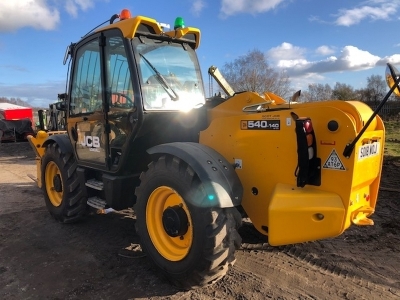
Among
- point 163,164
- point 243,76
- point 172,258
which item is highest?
point 243,76

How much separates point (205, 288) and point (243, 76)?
20.3m

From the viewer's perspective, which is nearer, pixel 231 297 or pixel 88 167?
pixel 231 297

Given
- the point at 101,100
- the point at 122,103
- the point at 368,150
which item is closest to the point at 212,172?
the point at 368,150

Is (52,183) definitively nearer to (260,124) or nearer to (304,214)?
(260,124)

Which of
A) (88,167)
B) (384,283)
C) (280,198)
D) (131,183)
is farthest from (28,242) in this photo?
(384,283)

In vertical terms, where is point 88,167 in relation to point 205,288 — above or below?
above

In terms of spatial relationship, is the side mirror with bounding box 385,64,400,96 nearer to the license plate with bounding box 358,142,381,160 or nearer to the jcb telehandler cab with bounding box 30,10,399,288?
the jcb telehandler cab with bounding box 30,10,399,288

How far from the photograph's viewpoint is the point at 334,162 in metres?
2.75

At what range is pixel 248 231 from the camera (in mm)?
4512

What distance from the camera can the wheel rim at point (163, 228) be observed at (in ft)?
11.0

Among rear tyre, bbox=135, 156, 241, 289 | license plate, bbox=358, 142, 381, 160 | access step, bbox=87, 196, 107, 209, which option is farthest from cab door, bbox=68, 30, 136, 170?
license plate, bbox=358, 142, 381, 160

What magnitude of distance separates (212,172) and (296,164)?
27.5 inches

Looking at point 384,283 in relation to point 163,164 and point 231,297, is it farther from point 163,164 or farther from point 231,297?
point 163,164

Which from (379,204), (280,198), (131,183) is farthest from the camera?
(379,204)
